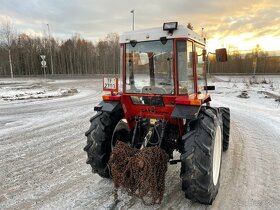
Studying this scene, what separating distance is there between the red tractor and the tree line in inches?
2099

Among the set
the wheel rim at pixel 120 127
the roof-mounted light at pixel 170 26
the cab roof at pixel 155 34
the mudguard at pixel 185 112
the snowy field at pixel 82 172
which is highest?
the roof-mounted light at pixel 170 26

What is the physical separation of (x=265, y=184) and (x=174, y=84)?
7.41ft

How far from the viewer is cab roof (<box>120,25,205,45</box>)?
3646mm

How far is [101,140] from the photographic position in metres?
4.10

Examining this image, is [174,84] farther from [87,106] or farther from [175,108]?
[87,106]

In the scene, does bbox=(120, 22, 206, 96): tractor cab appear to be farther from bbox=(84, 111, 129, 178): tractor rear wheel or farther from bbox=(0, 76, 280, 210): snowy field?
bbox=(0, 76, 280, 210): snowy field

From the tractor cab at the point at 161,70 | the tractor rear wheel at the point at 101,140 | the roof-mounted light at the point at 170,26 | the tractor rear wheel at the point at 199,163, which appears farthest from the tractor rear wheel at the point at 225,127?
the roof-mounted light at the point at 170,26

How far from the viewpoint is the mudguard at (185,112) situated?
3.46 m

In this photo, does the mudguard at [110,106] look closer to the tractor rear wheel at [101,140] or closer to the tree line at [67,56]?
the tractor rear wheel at [101,140]

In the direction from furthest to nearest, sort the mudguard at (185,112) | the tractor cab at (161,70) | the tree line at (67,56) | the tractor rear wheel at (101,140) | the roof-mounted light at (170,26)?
the tree line at (67,56), the tractor rear wheel at (101,140), the tractor cab at (161,70), the roof-mounted light at (170,26), the mudguard at (185,112)

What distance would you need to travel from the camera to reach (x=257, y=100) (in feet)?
46.3

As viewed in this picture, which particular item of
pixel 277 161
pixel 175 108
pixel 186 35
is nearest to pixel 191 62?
pixel 186 35

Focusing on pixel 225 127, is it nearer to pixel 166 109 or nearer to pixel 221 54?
pixel 221 54

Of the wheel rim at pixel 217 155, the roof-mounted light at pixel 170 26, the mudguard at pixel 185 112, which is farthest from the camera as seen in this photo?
the wheel rim at pixel 217 155
